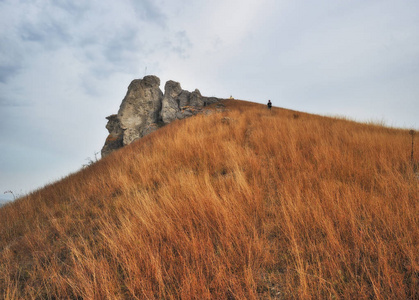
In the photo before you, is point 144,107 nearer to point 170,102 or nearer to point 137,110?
point 137,110

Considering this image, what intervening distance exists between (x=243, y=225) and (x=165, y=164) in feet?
10.0

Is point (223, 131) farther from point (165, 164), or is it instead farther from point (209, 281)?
point (209, 281)

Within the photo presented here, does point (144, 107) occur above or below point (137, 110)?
above

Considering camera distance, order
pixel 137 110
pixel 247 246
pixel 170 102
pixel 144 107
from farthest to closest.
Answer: pixel 144 107, pixel 137 110, pixel 170 102, pixel 247 246

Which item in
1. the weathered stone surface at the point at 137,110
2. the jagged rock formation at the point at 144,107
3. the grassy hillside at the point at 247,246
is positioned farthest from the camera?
the weathered stone surface at the point at 137,110

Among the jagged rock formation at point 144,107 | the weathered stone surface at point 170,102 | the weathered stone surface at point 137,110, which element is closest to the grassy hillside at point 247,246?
the weathered stone surface at point 170,102

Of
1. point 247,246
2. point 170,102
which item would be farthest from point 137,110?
point 247,246

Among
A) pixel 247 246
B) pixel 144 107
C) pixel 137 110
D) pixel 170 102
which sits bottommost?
pixel 247 246

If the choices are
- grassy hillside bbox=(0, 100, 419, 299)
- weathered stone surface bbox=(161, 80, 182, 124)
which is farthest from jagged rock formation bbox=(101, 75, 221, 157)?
grassy hillside bbox=(0, 100, 419, 299)

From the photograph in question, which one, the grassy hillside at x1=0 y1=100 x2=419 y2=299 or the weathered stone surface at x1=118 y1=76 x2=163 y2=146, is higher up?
the weathered stone surface at x1=118 y1=76 x2=163 y2=146

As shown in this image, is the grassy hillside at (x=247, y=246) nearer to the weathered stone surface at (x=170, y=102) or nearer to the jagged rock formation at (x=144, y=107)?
the weathered stone surface at (x=170, y=102)

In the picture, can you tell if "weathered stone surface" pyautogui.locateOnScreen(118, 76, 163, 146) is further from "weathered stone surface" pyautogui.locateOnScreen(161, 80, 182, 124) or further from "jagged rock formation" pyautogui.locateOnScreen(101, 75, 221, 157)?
"weathered stone surface" pyautogui.locateOnScreen(161, 80, 182, 124)

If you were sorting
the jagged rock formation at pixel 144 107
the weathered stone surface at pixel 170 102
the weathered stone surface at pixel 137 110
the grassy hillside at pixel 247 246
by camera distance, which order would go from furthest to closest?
the weathered stone surface at pixel 137 110
the jagged rock formation at pixel 144 107
the weathered stone surface at pixel 170 102
the grassy hillside at pixel 247 246

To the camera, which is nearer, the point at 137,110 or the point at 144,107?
the point at 137,110
